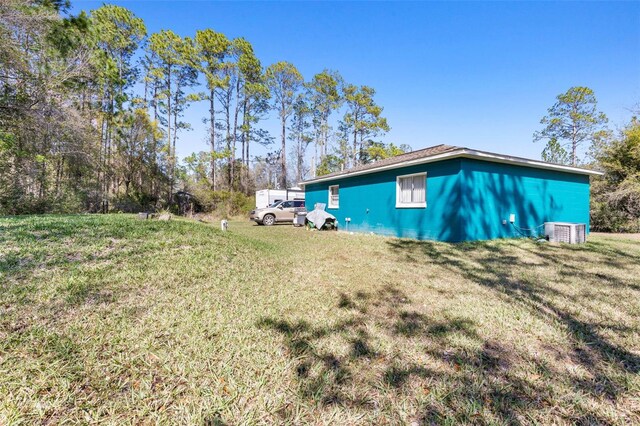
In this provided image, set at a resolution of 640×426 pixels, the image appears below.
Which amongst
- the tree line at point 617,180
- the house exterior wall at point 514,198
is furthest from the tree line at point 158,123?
the house exterior wall at point 514,198

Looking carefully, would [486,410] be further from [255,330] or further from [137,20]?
[137,20]

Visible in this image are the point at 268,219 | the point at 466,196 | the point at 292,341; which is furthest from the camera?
the point at 268,219

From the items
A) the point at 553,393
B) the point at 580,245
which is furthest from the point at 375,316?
the point at 580,245

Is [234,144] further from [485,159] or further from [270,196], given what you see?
[485,159]

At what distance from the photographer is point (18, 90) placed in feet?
29.1

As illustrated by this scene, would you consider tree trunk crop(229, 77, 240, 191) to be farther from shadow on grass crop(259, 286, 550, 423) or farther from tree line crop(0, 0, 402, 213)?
shadow on grass crop(259, 286, 550, 423)

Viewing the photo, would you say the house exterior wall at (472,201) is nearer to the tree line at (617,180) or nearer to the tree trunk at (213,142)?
the tree line at (617,180)

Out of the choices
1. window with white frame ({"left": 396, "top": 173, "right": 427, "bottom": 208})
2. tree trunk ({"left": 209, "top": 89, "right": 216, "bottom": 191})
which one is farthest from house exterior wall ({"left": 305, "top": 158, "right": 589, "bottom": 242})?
tree trunk ({"left": 209, "top": 89, "right": 216, "bottom": 191})

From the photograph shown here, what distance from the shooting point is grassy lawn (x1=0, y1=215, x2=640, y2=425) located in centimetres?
152

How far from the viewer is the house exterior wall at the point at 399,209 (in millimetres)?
7297

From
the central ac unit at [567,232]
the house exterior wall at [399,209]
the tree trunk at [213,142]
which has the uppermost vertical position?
the tree trunk at [213,142]

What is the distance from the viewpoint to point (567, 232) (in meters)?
7.32

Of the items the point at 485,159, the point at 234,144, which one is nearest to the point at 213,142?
the point at 234,144

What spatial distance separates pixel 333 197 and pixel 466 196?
21.2ft
